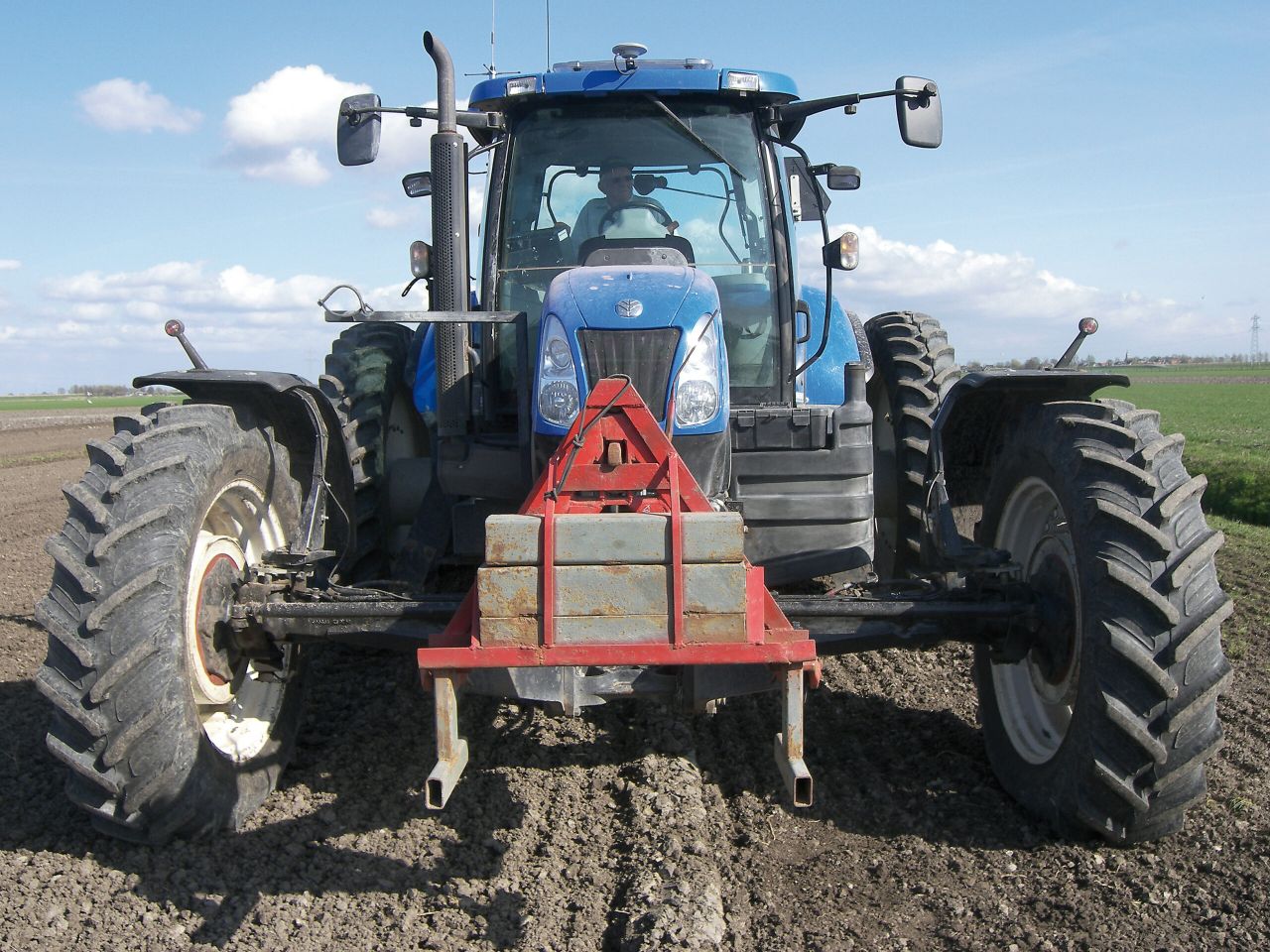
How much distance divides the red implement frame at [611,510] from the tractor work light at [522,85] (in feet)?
5.94

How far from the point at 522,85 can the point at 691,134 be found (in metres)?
0.73

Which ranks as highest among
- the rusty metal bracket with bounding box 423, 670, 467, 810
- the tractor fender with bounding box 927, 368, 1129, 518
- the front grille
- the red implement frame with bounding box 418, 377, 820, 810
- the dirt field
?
the front grille

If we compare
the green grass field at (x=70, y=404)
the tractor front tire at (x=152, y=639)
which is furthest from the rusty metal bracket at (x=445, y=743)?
the green grass field at (x=70, y=404)

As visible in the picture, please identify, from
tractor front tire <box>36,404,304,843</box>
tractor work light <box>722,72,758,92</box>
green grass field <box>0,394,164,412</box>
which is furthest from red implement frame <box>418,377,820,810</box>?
green grass field <box>0,394,164,412</box>

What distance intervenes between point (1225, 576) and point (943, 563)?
5.15 m

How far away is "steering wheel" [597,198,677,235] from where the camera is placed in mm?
5125

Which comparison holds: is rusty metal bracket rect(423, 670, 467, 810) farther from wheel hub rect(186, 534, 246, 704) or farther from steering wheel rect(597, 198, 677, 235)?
steering wheel rect(597, 198, 677, 235)

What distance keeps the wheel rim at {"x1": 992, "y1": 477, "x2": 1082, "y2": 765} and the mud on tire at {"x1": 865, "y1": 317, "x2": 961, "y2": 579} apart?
77 centimetres

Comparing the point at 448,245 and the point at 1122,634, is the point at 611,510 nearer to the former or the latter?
the point at 448,245

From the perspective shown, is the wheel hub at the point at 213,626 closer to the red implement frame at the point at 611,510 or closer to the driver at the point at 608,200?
the red implement frame at the point at 611,510

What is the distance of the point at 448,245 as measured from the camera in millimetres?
4457

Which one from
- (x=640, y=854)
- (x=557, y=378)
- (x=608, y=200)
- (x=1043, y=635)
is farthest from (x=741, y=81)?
(x=640, y=854)

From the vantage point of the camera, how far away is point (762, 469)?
4.59 metres

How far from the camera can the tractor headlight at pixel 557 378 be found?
4.07 meters
